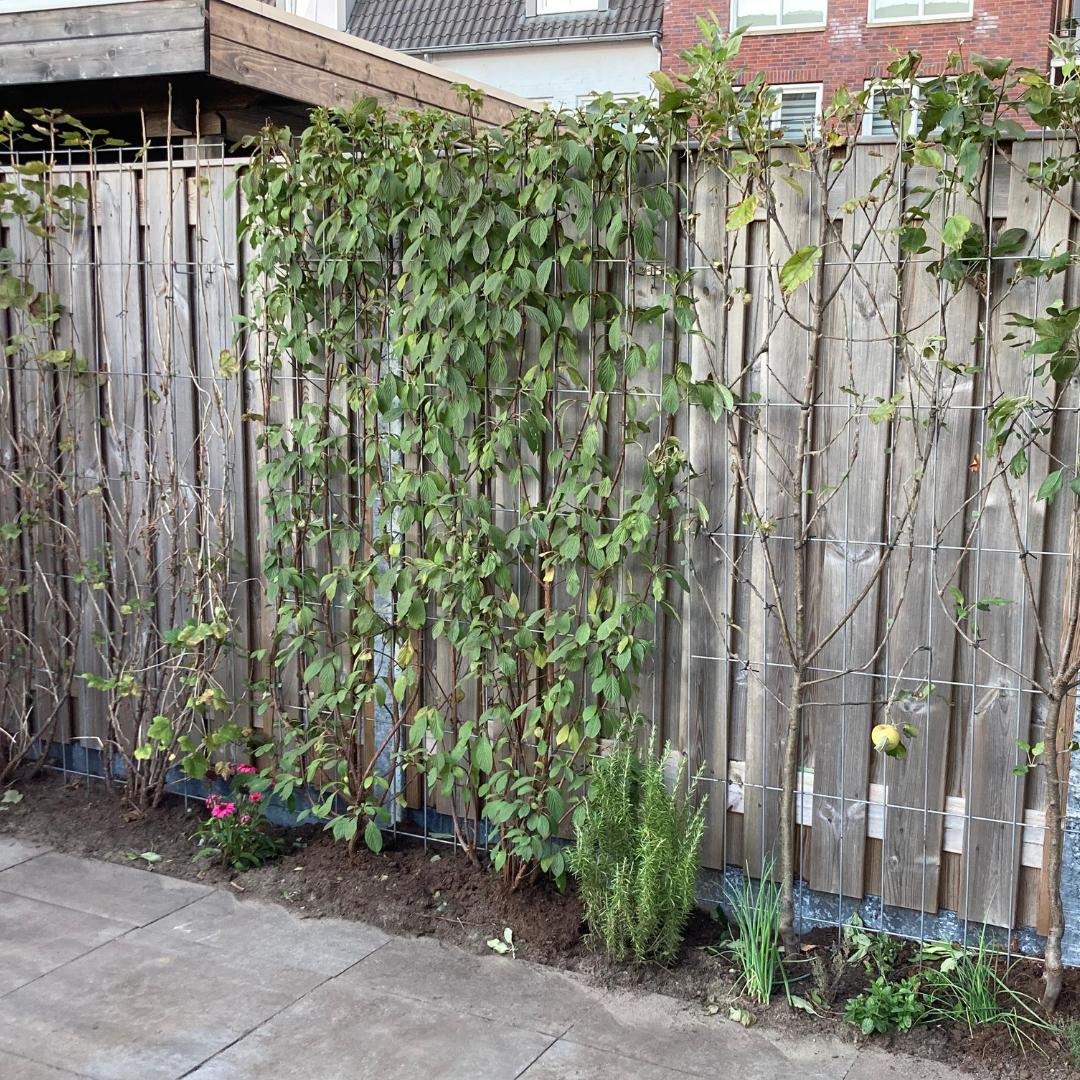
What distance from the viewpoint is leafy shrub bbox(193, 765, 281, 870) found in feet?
13.0

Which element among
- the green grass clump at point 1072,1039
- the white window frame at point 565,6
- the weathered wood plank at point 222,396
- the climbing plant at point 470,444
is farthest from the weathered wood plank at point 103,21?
the white window frame at point 565,6

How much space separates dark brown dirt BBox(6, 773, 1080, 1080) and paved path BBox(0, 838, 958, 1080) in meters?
0.07

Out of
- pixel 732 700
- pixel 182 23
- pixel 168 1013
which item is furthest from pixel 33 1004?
pixel 182 23

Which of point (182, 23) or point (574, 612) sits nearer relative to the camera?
point (574, 612)

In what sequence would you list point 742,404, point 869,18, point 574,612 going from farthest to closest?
point 869,18 < point 574,612 < point 742,404

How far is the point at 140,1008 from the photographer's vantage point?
10.3 ft

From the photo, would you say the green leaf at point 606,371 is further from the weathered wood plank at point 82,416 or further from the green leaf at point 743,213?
the weathered wood plank at point 82,416

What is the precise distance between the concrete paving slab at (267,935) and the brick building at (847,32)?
15035 millimetres

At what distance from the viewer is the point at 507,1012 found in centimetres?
310

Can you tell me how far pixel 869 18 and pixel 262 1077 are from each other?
17441mm

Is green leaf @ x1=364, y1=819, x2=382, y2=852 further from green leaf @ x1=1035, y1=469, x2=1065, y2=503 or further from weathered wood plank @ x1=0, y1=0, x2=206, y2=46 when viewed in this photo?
weathered wood plank @ x1=0, y1=0, x2=206, y2=46

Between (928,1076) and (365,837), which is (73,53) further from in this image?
(928,1076)

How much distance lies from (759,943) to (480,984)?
29.4 inches

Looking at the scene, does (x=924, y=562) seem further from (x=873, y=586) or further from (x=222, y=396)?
(x=222, y=396)
